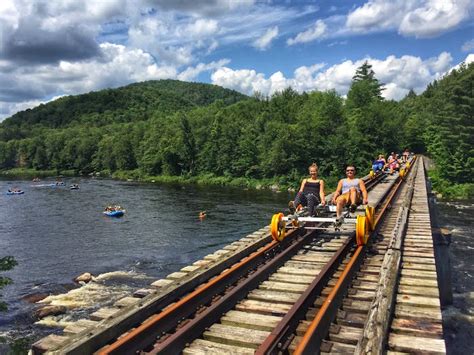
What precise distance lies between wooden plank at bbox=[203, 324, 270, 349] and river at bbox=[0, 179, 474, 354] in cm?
862

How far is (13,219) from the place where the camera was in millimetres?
36562

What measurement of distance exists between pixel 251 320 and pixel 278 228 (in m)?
4.10

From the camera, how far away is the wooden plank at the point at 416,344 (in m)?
4.89

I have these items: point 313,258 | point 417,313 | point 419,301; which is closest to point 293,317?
point 417,313

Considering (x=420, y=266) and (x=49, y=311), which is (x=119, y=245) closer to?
(x=49, y=311)

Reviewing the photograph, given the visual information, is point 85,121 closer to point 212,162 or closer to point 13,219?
point 212,162

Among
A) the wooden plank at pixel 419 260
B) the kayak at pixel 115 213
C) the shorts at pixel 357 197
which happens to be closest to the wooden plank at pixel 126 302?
the wooden plank at pixel 419 260

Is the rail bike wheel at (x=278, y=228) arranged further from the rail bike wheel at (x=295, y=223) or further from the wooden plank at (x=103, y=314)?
the wooden plank at (x=103, y=314)

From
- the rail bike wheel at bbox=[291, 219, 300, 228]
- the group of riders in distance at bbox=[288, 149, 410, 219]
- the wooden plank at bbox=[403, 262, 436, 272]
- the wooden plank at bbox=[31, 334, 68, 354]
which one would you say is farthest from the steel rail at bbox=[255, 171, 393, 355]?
the group of riders in distance at bbox=[288, 149, 410, 219]

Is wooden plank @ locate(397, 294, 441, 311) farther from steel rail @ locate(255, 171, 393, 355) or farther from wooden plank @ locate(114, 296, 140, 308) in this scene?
wooden plank @ locate(114, 296, 140, 308)

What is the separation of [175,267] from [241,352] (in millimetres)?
16559

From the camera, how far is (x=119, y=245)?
26438mm

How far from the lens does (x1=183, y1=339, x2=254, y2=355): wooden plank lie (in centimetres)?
510

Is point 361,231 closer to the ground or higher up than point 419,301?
higher up
